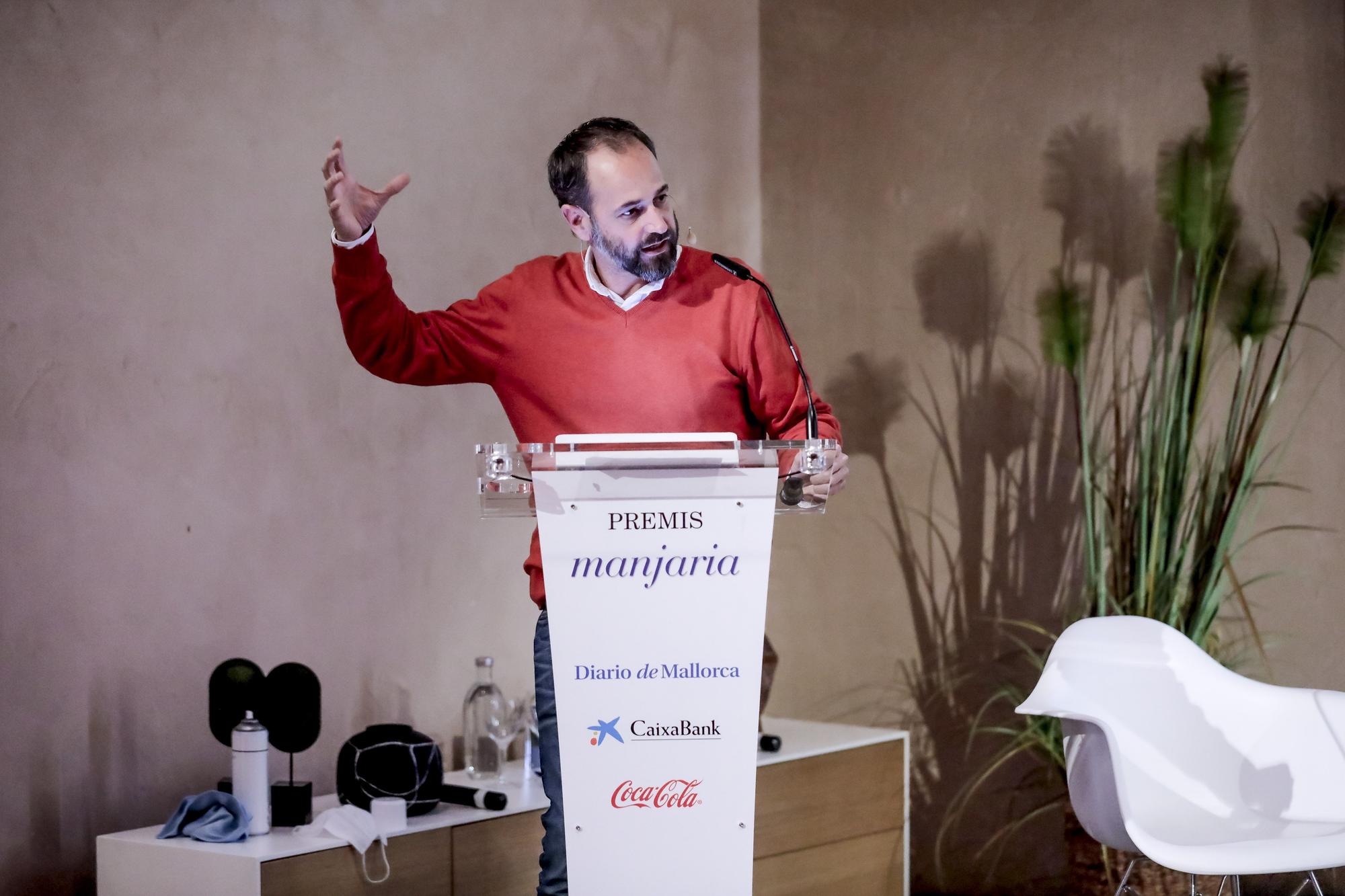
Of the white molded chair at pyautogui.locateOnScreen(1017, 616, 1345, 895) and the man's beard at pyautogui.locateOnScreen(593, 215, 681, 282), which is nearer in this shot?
the man's beard at pyautogui.locateOnScreen(593, 215, 681, 282)

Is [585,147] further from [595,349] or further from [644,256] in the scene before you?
[595,349]

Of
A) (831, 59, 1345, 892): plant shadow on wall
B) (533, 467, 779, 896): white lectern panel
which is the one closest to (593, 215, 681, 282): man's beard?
(533, 467, 779, 896): white lectern panel

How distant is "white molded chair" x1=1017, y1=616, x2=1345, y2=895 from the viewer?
255cm

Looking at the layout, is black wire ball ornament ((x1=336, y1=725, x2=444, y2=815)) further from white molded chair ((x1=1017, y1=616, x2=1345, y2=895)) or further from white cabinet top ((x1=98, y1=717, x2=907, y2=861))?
white molded chair ((x1=1017, y1=616, x2=1345, y2=895))

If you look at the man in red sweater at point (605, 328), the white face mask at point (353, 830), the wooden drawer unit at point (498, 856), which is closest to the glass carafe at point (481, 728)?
the wooden drawer unit at point (498, 856)

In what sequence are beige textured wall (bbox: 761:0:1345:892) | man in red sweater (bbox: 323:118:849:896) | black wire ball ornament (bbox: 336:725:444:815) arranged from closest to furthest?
man in red sweater (bbox: 323:118:849:896) < black wire ball ornament (bbox: 336:725:444:815) < beige textured wall (bbox: 761:0:1345:892)

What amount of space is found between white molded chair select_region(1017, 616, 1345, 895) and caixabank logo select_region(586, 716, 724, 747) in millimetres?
1019

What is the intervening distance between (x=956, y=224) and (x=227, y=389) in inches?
85.1

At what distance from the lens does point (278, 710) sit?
264 centimetres

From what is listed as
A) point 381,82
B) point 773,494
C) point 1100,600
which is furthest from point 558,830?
point 381,82

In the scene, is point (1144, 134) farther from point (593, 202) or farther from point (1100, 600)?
point (593, 202)

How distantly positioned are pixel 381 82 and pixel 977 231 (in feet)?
5.76

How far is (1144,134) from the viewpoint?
3.67 meters

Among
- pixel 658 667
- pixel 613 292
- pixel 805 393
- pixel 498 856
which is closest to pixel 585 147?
pixel 613 292
